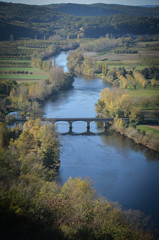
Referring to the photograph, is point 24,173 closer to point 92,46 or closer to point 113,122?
point 113,122

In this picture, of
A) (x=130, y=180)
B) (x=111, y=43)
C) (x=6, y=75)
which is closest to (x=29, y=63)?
(x=6, y=75)

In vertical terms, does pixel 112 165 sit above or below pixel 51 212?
below

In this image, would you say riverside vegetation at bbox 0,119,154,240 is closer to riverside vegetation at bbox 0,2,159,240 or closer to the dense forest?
riverside vegetation at bbox 0,2,159,240

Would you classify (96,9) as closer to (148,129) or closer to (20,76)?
(20,76)

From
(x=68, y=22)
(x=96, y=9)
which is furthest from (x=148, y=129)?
(x=96, y=9)

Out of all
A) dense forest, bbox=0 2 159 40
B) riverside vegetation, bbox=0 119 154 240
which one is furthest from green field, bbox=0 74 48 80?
riverside vegetation, bbox=0 119 154 240

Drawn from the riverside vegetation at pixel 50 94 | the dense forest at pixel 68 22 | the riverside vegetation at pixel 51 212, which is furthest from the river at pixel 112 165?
the dense forest at pixel 68 22
